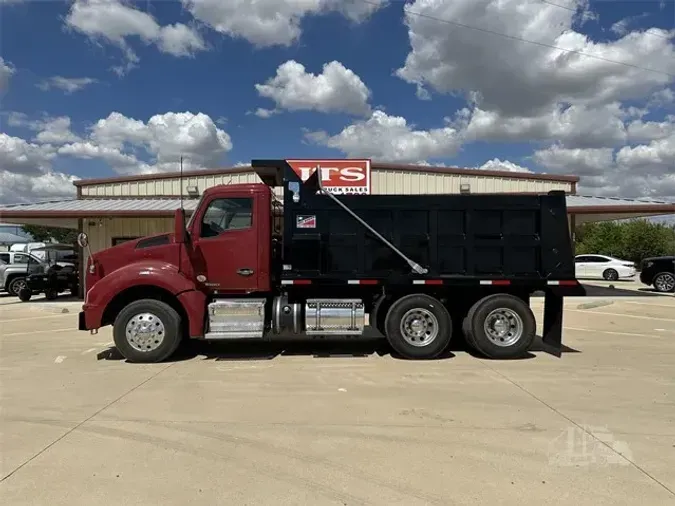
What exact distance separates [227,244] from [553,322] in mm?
5470

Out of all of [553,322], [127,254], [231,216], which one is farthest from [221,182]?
[553,322]

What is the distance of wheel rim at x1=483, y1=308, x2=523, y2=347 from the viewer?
8.28 meters

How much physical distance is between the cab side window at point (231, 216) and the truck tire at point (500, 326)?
12.8 feet

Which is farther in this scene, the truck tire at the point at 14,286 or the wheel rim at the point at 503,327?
the truck tire at the point at 14,286

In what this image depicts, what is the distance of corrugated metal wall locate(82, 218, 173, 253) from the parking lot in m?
10.9

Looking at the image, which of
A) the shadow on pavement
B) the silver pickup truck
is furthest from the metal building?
the shadow on pavement

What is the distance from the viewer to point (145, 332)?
7.96 m

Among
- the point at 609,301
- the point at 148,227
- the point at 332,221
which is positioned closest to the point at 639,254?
the point at 609,301

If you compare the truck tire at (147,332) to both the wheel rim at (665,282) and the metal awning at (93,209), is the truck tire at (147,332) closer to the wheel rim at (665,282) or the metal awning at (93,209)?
the metal awning at (93,209)

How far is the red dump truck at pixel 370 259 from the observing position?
8227 mm

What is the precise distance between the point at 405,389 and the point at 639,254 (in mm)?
40645

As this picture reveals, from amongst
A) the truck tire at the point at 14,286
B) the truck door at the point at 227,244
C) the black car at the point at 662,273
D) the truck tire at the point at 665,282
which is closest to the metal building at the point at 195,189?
the truck tire at the point at 14,286

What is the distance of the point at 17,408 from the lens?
573 cm

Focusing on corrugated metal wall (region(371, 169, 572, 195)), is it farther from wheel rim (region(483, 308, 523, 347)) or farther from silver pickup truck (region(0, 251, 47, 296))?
silver pickup truck (region(0, 251, 47, 296))
